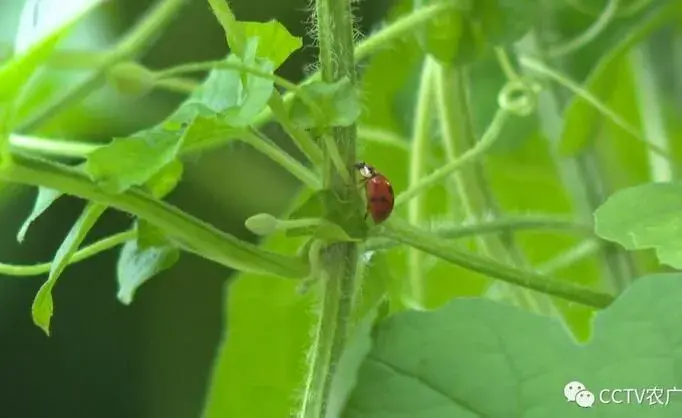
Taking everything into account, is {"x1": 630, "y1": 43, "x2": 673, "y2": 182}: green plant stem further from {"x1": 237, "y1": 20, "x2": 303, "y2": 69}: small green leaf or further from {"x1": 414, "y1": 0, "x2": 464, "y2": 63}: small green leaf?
{"x1": 237, "y1": 20, "x2": 303, "y2": 69}: small green leaf

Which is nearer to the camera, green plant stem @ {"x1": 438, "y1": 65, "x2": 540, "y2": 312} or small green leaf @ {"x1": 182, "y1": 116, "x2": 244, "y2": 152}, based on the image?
small green leaf @ {"x1": 182, "y1": 116, "x2": 244, "y2": 152}

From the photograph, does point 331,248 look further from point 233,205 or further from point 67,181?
point 233,205

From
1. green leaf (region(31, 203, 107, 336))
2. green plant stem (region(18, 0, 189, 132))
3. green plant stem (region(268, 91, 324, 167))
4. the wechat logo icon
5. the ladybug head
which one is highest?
green plant stem (region(18, 0, 189, 132))

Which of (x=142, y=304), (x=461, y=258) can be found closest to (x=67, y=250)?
(x=461, y=258)

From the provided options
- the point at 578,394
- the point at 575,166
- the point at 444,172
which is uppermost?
the point at 575,166

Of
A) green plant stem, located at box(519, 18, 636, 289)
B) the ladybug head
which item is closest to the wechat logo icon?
the ladybug head

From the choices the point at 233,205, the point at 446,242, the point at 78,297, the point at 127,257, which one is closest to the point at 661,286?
the point at 446,242

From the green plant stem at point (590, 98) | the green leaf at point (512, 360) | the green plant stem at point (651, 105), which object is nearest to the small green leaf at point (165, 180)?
the green leaf at point (512, 360)

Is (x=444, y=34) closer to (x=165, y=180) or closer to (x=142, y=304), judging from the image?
(x=165, y=180)
